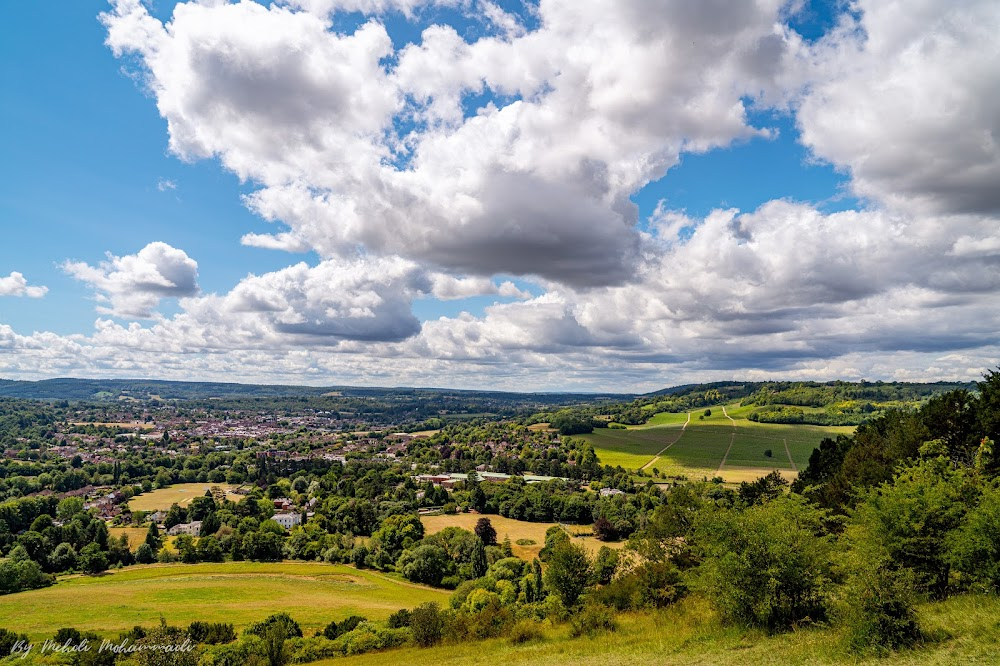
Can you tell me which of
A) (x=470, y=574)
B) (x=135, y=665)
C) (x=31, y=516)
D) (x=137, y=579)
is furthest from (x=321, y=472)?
(x=135, y=665)

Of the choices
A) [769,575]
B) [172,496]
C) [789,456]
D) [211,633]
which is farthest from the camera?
[789,456]

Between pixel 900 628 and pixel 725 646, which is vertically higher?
pixel 900 628

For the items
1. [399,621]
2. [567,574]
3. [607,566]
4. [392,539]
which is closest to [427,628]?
[567,574]

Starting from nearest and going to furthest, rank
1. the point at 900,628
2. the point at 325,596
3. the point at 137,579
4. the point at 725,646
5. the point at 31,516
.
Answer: the point at 900,628, the point at 725,646, the point at 325,596, the point at 137,579, the point at 31,516

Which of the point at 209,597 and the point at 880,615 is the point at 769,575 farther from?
the point at 209,597

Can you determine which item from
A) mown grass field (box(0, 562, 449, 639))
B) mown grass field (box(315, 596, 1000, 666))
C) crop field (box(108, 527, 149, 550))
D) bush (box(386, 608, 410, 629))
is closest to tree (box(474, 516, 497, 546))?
mown grass field (box(0, 562, 449, 639))

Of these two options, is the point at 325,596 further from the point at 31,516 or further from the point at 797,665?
the point at 31,516

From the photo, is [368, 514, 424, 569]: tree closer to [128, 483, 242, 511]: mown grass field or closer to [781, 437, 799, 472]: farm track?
[128, 483, 242, 511]: mown grass field
